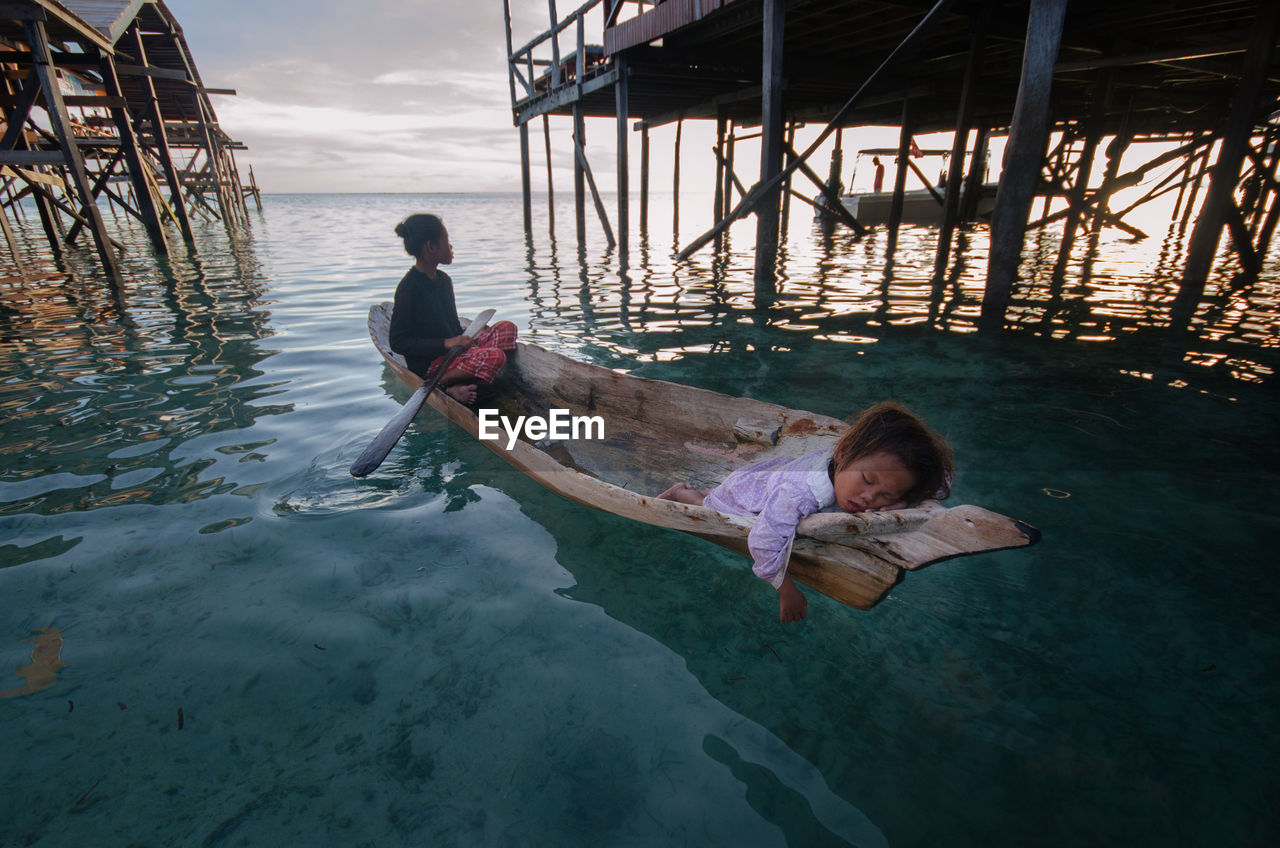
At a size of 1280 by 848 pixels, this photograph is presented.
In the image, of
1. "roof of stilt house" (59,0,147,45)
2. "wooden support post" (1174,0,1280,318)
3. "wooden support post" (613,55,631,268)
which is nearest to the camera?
"wooden support post" (1174,0,1280,318)

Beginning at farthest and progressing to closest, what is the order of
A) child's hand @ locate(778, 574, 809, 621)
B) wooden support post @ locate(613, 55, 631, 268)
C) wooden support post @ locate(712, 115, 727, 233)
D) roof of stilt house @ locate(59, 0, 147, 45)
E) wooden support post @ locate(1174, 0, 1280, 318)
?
wooden support post @ locate(712, 115, 727, 233)
wooden support post @ locate(613, 55, 631, 268)
roof of stilt house @ locate(59, 0, 147, 45)
wooden support post @ locate(1174, 0, 1280, 318)
child's hand @ locate(778, 574, 809, 621)

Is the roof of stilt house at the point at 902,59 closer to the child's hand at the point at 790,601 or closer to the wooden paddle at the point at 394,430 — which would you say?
the wooden paddle at the point at 394,430

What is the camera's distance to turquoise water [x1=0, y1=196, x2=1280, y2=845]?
66.5 inches

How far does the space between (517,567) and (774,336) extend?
4.75 meters

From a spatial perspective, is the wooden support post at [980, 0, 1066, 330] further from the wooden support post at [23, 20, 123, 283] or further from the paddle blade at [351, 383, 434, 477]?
the wooden support post at [23, 20, 123, 283]

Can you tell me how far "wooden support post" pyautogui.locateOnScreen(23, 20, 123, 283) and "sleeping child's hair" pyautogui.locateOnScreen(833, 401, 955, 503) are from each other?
464 inches

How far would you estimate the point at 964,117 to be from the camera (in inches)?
298

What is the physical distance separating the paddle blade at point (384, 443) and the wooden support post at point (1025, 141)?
550cm

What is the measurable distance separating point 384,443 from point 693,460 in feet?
6.26

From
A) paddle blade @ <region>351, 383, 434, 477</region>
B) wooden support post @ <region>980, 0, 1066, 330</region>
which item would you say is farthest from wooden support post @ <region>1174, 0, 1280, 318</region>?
paddle blade @ <region>351, 383, 434, 477</region>

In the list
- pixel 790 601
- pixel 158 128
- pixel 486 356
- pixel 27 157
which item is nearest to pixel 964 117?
pixel 486 356

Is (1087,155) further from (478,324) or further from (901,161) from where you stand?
(478,324)

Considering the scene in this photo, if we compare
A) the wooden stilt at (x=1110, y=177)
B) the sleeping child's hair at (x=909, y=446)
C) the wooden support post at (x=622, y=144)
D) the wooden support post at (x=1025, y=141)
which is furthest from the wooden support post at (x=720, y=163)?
the sleeping child's hair at (x=909, y=446)

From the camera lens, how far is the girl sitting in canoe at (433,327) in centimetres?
412
